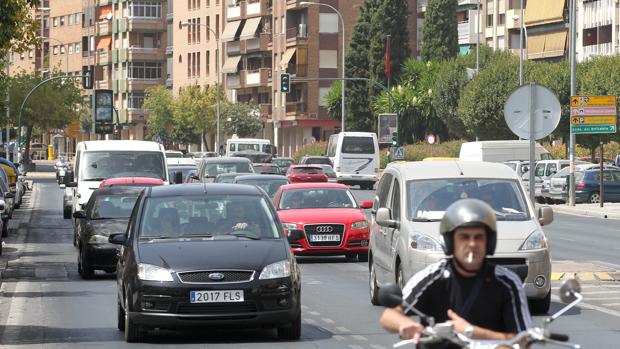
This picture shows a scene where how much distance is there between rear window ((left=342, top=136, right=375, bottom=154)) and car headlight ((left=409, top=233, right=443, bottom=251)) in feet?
207

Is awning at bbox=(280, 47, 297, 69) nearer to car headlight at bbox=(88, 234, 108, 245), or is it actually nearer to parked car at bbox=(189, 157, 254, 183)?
parked car at bbox=(189, 157, 254, 183)

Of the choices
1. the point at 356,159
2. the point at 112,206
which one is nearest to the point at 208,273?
the point at 112,206

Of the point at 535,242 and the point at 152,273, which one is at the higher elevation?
the point at 535,242

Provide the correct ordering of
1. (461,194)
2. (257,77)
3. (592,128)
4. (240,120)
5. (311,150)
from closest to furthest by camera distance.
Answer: (461,194)
(592,128)
(311,150)
(240,120)
(257,77)

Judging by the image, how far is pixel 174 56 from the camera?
155875 millimetres

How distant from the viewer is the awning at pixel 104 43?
172 m

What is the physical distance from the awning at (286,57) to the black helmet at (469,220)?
117 metres

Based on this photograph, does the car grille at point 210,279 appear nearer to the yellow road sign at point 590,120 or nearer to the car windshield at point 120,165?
the car windshield at point 120,165

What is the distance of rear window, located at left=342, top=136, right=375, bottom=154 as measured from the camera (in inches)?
3182

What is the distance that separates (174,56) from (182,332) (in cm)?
14043

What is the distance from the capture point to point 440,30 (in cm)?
11750

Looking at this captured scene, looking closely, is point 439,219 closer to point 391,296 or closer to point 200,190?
point 200,190

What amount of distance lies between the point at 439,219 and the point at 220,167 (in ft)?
98.1

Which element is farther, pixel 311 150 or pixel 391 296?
pixel 311 150
